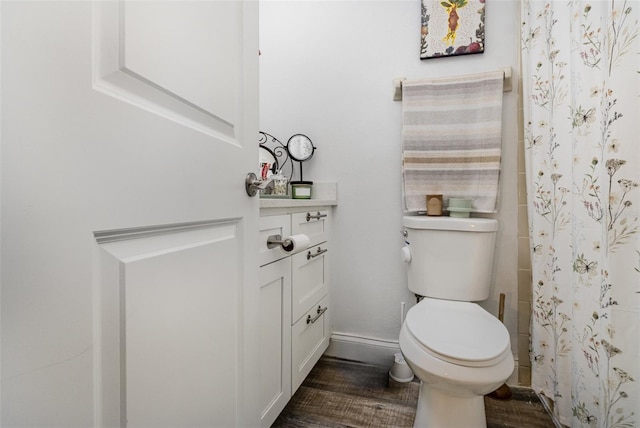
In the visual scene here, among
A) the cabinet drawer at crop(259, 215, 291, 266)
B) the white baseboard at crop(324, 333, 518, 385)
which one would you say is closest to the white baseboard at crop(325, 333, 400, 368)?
the white baseboard at crop(324, 333, 518, 385)

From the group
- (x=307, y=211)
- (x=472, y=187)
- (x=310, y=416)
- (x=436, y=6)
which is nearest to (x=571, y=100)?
(x=472, y=187)

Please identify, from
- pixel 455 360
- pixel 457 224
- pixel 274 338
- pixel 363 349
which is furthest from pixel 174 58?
pixel 363 349

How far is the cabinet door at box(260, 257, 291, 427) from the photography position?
103 cm

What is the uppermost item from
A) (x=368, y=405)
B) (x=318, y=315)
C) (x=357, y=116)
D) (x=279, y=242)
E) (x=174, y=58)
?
(x=357, y=116)

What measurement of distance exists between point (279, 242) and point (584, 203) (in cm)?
95

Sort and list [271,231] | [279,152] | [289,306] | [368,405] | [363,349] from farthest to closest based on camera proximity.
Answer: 1. [279,152]
2. [363,349]
3. [368,405]
4. [289,306]
5. [271,231]

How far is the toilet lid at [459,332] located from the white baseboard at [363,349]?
20.2 inches

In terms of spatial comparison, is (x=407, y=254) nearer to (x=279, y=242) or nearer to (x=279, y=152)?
(x=279, y=242)

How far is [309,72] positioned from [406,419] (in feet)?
5.93

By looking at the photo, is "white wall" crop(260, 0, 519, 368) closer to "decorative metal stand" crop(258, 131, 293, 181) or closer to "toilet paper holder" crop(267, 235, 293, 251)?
"decorative metal stand" crop(258, 131, 293, 181)

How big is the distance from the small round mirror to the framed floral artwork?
2.46 feet

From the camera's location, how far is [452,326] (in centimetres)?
112

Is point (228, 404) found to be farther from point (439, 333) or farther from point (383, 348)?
point (383, 348)

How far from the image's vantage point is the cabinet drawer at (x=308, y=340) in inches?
50.5
